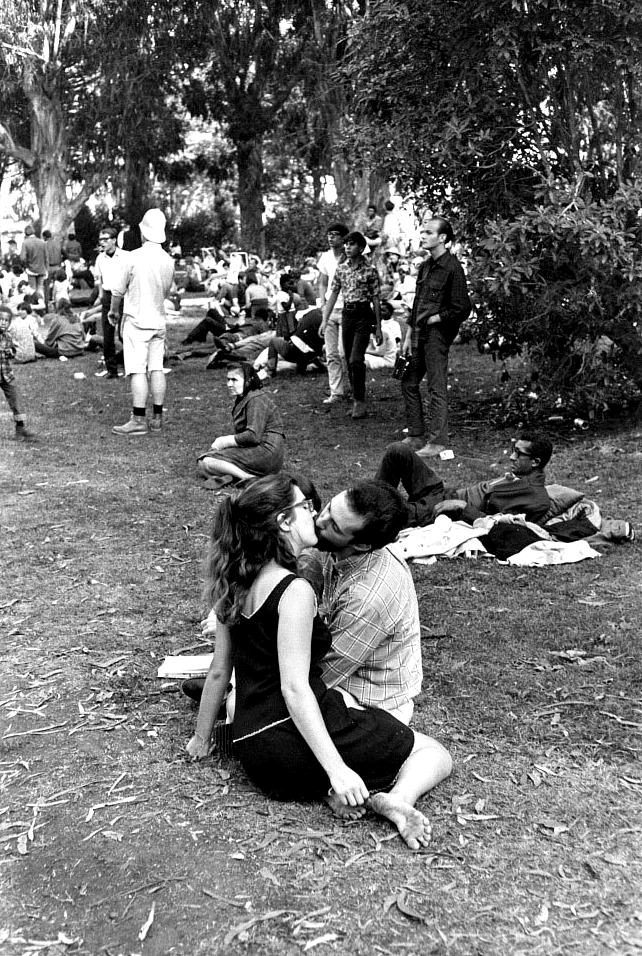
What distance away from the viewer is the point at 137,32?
86.1 feet

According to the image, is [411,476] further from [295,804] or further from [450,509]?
[295,804]

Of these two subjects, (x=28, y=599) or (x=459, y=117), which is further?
(x=459, y=117)

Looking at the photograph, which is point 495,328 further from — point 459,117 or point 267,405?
point 267,405

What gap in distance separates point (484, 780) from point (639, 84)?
7.48 meters

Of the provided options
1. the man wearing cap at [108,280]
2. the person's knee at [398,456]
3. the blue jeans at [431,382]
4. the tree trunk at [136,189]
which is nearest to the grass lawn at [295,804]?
the person's knee at [398,456]

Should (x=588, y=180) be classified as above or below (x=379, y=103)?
below

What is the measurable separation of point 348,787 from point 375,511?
93 cm

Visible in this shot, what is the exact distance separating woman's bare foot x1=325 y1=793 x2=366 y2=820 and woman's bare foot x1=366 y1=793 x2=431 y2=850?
0.04 metres

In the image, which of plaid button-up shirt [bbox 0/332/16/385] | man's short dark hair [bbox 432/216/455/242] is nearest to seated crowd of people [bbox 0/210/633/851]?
man's short dark hair [bbox 432/216/455/242]

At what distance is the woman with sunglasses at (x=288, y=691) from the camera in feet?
11.7

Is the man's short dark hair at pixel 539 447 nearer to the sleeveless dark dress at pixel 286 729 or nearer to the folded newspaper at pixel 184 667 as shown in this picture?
the folded newspaper at pixel 184 667

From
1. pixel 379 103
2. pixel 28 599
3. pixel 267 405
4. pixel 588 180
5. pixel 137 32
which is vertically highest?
pixel 137 32

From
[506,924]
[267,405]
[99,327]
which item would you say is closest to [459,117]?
[267,405]

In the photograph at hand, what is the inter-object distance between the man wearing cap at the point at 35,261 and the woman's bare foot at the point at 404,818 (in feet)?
67.0
